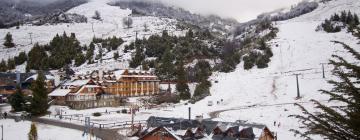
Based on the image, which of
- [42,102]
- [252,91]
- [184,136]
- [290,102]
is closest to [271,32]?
[252,91]

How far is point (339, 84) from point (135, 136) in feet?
132

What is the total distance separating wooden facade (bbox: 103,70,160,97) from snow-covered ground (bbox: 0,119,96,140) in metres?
32.4

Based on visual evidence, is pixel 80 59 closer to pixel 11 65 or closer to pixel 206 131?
pixel 11 65

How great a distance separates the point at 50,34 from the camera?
192 metres

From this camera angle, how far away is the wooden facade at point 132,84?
88.6m

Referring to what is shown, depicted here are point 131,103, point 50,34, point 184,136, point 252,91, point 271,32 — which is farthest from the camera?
point 50,34

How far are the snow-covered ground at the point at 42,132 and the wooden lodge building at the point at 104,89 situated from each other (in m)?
18.8

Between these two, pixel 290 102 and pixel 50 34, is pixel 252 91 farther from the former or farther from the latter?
pixel 50 34

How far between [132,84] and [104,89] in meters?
9.73

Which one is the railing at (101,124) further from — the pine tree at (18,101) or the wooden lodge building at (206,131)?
the wooden lodge building at (206,131)

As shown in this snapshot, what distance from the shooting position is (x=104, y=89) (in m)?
84.5

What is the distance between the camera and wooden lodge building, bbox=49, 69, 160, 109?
75381 mm

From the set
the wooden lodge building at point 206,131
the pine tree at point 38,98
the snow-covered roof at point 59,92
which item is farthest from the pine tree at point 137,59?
the wooden lodge building at point 206,131

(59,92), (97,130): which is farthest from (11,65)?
(97,130)
